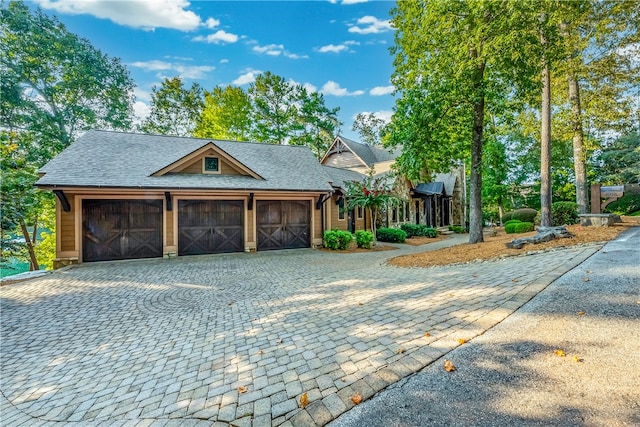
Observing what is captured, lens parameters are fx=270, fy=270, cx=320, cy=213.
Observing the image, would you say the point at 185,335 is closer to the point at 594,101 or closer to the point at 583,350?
the point at 583,350

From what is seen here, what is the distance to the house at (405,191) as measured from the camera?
17391 millimetres

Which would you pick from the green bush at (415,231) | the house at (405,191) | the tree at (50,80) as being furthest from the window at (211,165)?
the tree at (50,80)

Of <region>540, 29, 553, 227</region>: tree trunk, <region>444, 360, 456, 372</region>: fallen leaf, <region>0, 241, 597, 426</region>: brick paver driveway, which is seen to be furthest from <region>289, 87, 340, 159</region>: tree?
<region>444, 360, 456, 372</region>: fallen leaf

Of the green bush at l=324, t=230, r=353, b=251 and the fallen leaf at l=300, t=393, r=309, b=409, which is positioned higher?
the green bush at l=324, t=230, r=353, b=251

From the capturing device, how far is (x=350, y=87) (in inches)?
785

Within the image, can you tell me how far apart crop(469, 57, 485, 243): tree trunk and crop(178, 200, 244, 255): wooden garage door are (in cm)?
918

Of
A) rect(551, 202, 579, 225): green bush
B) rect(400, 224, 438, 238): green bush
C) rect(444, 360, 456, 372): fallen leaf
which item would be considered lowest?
rect(444, 360, 456, 372): fallen leaf

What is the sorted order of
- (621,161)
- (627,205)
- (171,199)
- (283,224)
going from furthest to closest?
(621,161), (627,205), (283,224), (171,199)

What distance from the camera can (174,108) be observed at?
25.6 meters

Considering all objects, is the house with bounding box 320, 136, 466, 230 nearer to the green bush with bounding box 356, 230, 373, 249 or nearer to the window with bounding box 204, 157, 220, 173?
the green bush with bounding box 356, 230, 373, 249

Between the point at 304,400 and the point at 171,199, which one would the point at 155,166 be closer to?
the point at 171,199

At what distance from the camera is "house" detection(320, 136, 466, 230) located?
1739 cm

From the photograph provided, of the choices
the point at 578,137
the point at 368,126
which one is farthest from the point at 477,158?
the point at 368,126

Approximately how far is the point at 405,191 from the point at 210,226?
13117mm
